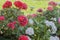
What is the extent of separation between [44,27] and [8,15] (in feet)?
1.58

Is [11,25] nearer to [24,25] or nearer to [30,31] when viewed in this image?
[24,25]

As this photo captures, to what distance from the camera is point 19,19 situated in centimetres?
287

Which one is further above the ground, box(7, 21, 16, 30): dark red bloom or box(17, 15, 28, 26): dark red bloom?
box(17, 15, 28, 26): dark red bloom

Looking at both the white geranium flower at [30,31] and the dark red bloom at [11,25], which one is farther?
the white geranium flower at [30,31]

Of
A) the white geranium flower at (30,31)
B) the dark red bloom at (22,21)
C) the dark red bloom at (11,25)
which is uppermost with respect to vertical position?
the dark red bloom at (22,21)

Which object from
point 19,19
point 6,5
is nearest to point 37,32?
point 19,19

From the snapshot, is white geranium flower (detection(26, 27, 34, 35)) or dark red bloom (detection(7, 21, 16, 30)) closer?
dark red bloom (detection(7, 21, 16, 30))

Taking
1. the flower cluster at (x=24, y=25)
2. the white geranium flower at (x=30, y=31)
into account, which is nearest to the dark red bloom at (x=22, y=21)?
the flower cluster at (x=24, y=25)

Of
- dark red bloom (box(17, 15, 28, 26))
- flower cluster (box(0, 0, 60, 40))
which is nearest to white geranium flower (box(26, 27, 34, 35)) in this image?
flower cluster (box(0, 0, 60, 40))

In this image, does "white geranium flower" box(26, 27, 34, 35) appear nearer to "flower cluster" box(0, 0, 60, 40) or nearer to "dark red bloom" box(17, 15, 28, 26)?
"flower cluster" box(0, 0, 60, 40)

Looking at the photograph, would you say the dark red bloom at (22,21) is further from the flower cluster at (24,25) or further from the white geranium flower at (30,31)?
the white geranium flower at (30,31)

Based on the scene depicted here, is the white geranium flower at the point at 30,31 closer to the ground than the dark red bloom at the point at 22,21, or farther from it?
closer to the ground

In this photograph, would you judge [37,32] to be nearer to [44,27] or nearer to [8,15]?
[44,27]

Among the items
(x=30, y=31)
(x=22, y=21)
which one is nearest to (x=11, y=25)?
(x=22, y=21)
